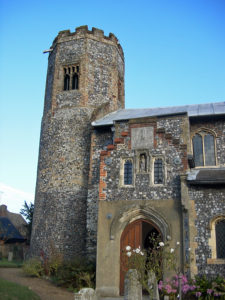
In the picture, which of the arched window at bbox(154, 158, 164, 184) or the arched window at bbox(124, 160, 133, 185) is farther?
the arched window at bbox(124, 160, 133, 185)

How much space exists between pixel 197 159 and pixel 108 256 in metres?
7.61

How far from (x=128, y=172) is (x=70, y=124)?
23.3 feet

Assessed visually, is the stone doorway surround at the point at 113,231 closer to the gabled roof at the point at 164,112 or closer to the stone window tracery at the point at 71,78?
the gabled roof at the point at 164,112

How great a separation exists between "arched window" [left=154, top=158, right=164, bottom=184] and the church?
5cm

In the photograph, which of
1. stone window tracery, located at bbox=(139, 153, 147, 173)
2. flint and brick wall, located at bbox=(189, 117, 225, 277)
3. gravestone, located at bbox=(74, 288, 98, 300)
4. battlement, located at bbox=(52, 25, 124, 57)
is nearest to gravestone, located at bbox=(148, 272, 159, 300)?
gravestone, located at bbox=(74, 288, 98, 300)

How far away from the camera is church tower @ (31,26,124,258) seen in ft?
63.5

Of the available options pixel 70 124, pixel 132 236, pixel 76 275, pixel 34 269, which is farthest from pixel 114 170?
pixel 70 124

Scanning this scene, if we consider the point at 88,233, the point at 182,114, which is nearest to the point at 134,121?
the point at 182,114

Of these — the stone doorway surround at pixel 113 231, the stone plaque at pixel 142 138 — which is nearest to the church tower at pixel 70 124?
the stone doorway surround at pixel 113 231

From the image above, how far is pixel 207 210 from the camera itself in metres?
14.0

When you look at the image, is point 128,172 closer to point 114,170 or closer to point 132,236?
point 114,170

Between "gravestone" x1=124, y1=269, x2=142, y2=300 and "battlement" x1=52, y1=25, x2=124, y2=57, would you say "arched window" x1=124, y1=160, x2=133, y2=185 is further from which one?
"battlement" x1=52, y1=25, x2=124, y2=57

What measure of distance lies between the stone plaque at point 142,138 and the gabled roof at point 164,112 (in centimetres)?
189

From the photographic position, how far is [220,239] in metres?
13.7
